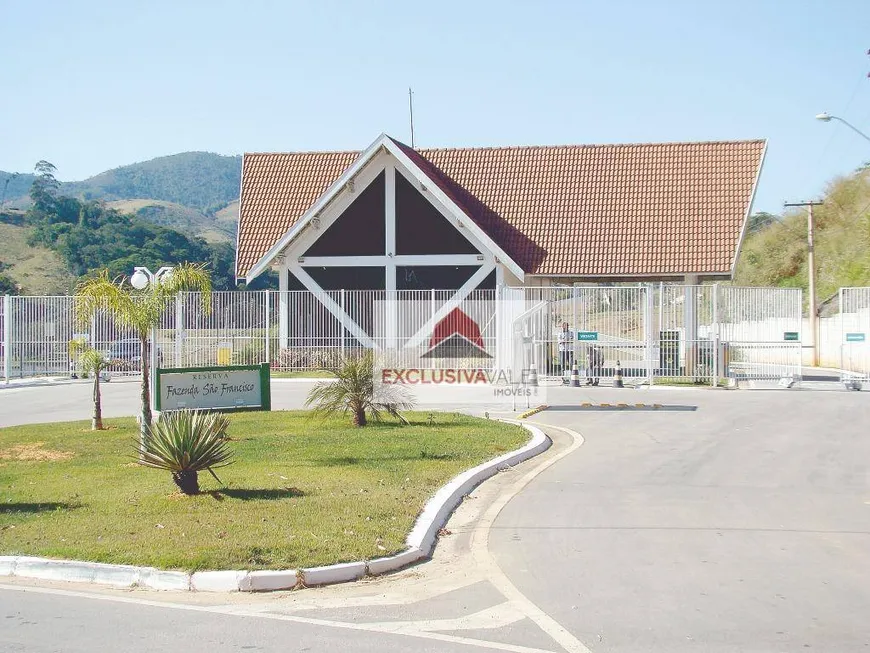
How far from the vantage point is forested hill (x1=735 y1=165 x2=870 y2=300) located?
163 ft

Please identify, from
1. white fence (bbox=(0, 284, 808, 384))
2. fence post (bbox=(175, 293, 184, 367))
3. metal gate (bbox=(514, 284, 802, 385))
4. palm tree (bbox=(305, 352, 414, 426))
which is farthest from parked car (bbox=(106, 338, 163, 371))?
palm tree (bbox=(305, 352, 414, 426))

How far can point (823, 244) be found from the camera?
56.0 metres

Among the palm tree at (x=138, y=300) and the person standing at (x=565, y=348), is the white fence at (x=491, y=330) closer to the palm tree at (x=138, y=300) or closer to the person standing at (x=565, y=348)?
the person standing at (x=565, y=348)

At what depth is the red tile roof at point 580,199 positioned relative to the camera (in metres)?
32.7

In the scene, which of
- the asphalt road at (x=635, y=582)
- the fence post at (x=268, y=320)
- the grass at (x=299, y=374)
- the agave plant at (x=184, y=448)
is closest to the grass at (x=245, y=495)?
the agave plant at (x=184, y=448)

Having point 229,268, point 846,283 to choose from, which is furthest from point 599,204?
point 229,268

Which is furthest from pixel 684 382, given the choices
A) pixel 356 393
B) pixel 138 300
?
pixel 138 300

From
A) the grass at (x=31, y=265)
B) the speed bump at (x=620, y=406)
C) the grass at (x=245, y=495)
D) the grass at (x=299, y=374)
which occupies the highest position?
the grass at (x=31, y=265)

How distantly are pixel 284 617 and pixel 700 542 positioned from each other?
4132 millimetres

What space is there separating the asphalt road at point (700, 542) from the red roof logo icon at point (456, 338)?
44.8 ft

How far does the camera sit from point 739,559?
8.64 metres

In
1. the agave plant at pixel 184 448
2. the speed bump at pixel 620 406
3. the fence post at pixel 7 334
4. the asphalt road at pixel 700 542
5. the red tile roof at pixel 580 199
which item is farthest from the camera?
the red tile roof at pixel 580 199

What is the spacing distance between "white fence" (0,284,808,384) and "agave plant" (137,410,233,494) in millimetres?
13127

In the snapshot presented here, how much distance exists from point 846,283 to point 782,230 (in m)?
15.0
